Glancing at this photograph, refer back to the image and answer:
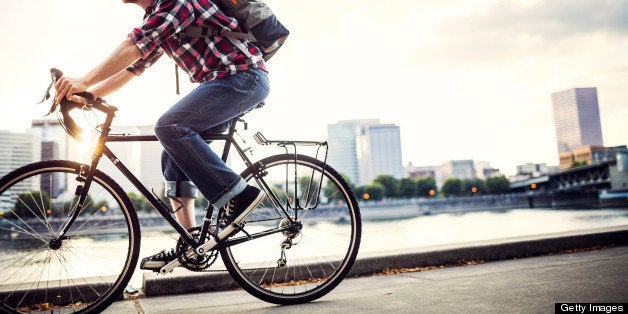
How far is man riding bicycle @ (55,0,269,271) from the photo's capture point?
221cm

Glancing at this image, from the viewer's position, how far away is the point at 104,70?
2.13 m

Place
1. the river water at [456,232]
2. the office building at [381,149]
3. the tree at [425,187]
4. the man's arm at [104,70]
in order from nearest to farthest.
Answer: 1. the man's arm at [104,70]
2. the river water at [456,232]
3. the tree at [425,187]
4. the office building at [381,149]

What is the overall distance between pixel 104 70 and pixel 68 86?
20 cm

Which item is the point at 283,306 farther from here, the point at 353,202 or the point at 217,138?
the point at 217,138

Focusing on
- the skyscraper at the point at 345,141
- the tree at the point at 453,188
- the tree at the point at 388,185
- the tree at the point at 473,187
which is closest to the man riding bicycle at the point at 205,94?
the tree at the point at 388,185

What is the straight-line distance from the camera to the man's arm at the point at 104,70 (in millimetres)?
2123

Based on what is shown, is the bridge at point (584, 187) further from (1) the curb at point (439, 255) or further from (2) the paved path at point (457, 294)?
(2) the paved path at point (457, 294)

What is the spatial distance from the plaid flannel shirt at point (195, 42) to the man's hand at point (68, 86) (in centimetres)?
33

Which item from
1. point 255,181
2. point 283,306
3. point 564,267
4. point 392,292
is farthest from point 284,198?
point 564,267

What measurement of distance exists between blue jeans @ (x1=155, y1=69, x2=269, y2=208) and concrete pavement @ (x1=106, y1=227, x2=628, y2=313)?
71 cm

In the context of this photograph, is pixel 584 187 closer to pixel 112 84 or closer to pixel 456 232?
pixel 456 232

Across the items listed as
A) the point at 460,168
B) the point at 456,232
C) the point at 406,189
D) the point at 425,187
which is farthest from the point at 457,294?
the point at 460,168

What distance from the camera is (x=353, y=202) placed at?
9.09 ft

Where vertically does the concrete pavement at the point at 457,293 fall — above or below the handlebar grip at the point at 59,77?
below
